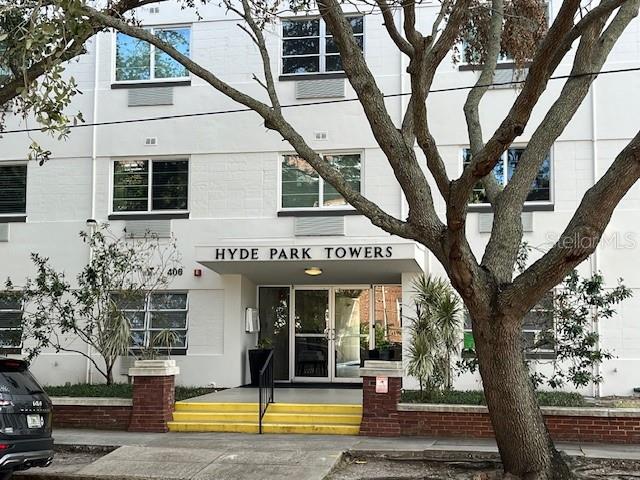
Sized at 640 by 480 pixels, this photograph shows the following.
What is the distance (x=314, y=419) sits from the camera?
12836 mm

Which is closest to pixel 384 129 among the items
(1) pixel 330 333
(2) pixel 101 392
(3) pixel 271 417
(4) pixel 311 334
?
(3) pixel 271 417

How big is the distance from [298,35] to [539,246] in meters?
6.59

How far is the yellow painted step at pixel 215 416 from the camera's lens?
13117 millimetres

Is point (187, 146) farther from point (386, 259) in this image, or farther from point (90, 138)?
point (386, 259)

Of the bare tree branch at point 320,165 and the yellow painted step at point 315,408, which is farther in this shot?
the yellow painted step at point 315,408

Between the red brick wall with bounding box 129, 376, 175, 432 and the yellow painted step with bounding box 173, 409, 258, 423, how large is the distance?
35 centimetres

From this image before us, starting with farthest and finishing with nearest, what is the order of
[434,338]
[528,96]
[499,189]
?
1. [434,338]
2. [499,189]
3. [528,96]

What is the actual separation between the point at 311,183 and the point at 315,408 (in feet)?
16.7

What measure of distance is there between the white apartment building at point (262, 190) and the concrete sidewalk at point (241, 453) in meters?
3.77

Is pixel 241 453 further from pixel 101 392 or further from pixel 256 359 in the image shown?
pixel 256 359

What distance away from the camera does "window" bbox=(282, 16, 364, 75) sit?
54.5ft

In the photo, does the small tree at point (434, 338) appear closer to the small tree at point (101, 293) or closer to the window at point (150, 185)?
the small tree at point (101, 293)

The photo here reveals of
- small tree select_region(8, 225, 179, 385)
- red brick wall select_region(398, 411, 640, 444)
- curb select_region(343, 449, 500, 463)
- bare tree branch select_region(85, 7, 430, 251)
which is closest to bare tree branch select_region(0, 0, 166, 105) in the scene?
bare tree branch select_region(85, 7, 430, 251)

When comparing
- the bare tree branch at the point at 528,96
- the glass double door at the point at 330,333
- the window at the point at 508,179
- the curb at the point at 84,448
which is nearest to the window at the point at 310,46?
the window at the point at 508,179
